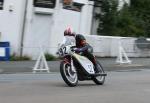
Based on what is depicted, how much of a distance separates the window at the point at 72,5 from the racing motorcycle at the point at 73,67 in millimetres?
14281

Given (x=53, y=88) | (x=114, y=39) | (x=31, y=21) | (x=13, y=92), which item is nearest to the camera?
(x=13, y=92)

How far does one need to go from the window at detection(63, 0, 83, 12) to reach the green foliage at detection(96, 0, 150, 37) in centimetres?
298

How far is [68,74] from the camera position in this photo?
1566cm

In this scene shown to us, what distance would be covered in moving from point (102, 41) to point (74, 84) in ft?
52.9

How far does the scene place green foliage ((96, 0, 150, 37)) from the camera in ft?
116

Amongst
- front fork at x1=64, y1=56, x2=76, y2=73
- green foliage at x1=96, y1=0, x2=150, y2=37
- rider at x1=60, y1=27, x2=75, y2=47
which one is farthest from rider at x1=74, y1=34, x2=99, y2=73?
green foliage at x1=96, y1=0, x2=150, y2=37

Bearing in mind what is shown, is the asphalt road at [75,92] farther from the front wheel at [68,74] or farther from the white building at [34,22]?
the white building at [34,22]

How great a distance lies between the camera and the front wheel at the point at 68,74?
15.5 m

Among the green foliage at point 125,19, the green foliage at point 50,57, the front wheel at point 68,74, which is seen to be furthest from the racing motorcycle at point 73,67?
the green foliage at point 125,19

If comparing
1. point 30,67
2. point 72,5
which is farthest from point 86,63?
point 72,5

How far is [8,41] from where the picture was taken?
28.3m

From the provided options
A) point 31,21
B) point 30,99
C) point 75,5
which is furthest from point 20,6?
point 30,99

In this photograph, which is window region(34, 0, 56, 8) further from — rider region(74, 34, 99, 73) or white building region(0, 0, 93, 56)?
rider region(74, 34, 99, 73)

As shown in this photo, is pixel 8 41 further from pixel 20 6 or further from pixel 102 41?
pixel 102 41
